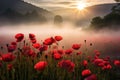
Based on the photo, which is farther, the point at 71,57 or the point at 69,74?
the point at 71,57

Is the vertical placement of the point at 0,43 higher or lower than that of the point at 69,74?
higher

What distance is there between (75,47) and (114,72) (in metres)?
4.96

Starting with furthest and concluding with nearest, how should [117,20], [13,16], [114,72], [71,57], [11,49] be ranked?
[13,16] → [117,20] → [114,72] → [71,57] → [11,49]

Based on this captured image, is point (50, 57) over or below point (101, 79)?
over

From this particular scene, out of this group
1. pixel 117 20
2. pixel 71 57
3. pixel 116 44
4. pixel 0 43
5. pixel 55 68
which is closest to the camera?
pixel 55 68

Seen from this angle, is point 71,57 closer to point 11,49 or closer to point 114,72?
point 114,72

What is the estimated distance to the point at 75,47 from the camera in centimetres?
1380

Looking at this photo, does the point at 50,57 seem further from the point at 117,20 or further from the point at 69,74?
the point at 117,20

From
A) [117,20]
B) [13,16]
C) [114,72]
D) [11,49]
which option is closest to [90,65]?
[114,72]

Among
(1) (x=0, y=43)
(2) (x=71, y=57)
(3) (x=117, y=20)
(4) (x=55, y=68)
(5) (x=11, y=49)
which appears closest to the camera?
(5) (x=11, y=49)

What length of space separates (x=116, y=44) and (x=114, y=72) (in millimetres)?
14618

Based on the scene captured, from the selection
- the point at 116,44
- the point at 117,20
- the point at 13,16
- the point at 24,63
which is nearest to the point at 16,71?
the point at 24,63

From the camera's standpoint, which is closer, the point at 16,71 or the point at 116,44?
the point at 16,71

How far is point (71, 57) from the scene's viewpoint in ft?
53.6
